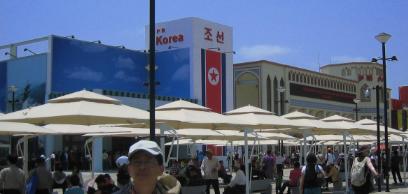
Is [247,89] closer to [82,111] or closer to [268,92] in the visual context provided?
[268,92]

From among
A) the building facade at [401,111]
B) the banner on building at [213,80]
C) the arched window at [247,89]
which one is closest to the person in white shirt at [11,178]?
the banner on building at [213,80]

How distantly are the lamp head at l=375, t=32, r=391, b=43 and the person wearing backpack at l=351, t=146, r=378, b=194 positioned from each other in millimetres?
9375

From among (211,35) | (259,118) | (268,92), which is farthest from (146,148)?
(268,92)

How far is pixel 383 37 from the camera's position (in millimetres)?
19500

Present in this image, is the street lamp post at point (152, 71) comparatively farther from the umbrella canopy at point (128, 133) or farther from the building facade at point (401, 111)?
the building facade at point (401, 111)

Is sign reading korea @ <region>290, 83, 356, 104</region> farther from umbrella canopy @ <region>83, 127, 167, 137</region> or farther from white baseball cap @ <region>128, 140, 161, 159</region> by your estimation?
white baseball cap @ <region>128, 140, 161, 159</region>

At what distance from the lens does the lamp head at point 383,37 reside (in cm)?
1942

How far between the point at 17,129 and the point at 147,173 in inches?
374

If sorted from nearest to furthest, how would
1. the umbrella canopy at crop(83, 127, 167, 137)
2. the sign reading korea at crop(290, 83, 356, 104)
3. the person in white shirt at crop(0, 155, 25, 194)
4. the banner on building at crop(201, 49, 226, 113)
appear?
the person in white shirt at crop(0, 155, 25, 194), the umbrella canopy at crop(83, 127, 167, 137), the banner on building at crop(201, 49, 226, 113), the sign reading korea at crop(290, 83, 356, 104)

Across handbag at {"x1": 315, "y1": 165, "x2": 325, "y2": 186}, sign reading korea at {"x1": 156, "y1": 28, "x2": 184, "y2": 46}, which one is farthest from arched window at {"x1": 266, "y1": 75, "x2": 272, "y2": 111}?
handbag at {"x1": 315, "y1": 165, "x2": 325, "y2": 186}

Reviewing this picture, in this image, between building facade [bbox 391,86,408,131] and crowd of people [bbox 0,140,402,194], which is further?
building facade [bbox 391,86,408,131]

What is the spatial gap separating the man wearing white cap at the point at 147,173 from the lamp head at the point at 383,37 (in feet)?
57.6

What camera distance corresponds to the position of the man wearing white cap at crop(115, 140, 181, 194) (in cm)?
302

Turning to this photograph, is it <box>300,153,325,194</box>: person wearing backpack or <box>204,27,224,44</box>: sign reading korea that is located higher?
<box>204,27,224,44</box>: sign reading korea
